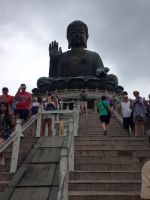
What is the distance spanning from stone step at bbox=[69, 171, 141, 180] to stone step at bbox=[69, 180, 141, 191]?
0.95 feet

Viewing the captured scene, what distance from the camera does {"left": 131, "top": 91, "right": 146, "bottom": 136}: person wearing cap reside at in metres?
8.54

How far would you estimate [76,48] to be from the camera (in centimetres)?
2836

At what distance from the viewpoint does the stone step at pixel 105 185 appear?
5.04 metres

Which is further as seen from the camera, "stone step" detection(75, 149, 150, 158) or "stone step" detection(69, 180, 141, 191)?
"stone step" detection(75, 149, 150, 158)

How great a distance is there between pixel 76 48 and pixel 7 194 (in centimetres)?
2409

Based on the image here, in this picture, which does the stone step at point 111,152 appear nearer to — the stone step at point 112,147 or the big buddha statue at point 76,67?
the stone step at point 112,147

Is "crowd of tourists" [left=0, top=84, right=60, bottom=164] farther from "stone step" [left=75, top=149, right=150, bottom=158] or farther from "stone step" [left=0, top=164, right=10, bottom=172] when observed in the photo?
"stone step" [left=75, top=149, right=150, bottom=158]

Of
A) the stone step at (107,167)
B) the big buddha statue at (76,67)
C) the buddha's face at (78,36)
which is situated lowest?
the stone step at (107,167)

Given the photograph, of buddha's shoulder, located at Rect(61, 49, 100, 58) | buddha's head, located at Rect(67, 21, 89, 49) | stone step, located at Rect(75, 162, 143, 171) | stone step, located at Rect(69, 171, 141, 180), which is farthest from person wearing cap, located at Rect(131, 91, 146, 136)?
buddha's head, located at Rect(67, 21, 89, 49)

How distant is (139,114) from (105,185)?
12.2 ft

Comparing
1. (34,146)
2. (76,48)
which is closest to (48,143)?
(34,146)

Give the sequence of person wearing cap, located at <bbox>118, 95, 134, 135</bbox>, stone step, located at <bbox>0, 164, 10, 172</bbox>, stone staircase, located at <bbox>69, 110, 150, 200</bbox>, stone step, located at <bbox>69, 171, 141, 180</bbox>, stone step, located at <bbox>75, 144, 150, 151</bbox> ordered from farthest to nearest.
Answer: person wearing cap, located at <bbox>118, 95, 134, 135</bbox>
stone step, located at <bbox>75, 144, 150, 151</bbox>
stone step, located at <bbox>0, 164, 10, 172</bbox>
stone step, located at <bbox>69, 171, 141, 180</bbox>
stone staircase, located at <bbox>69, 110, 150, 200</bbox>

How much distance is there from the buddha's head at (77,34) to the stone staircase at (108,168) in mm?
21077

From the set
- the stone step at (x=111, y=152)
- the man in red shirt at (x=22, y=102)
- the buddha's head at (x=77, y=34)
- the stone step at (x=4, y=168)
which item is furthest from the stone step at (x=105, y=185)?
the buddha's head at (x=77, y=34)
